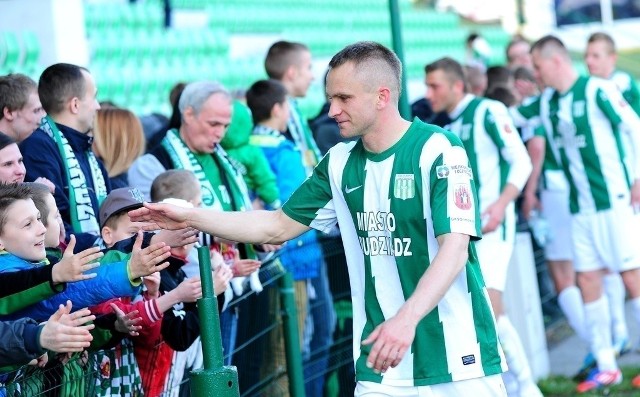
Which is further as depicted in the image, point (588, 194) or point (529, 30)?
point (529, 30)

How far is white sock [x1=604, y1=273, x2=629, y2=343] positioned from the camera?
9.37 meters

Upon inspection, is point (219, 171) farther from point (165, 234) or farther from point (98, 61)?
point (98, 61)

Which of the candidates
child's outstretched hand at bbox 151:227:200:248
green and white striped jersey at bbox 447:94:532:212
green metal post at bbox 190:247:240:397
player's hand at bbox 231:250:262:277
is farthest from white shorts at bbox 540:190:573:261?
green metal post at bbox 190:247:240:397

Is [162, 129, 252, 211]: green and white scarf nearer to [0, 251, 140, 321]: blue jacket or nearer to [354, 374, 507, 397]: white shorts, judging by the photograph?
[0, 251, 140, 321]: blue jacket

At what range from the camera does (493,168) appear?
786 cm

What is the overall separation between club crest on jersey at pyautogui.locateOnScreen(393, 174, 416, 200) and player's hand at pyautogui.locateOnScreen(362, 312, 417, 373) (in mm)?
653

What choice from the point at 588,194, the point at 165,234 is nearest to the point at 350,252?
the point at 165,234

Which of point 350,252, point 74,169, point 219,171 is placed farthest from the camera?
point 219,171

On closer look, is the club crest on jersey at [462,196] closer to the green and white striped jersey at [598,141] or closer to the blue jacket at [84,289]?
the blue jacket at [84,289]

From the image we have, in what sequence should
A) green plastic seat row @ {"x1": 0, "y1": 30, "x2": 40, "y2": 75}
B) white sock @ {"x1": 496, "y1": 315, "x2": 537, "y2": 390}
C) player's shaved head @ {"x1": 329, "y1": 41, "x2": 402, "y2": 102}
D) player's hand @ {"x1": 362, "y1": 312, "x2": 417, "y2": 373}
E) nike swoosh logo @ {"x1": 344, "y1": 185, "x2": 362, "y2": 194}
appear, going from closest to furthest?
player's hand @ {"x1": 362, "y1": 312, "x2": 417, "y2": 373}, player's shaved head @ {"x1": 329, "y1": 41, "x2": 402, "y2": 102}, nike swoosh logo @ {"x1": 344, "y1": 185, "x2": 362, "y2": 194}, white sock @ {"x1": 496, "y1": 315, "x2": 537, "y2": 390}, green plastic seat row @ {"x1": 0, "y1": 30, "x2": 40, "y2": 75}

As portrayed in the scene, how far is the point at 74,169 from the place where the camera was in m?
5.61

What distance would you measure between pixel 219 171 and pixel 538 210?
4639mm

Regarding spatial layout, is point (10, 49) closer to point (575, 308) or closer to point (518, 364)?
point (575, 308)

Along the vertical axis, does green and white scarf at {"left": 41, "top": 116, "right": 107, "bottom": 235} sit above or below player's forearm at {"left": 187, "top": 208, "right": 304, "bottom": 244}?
above
